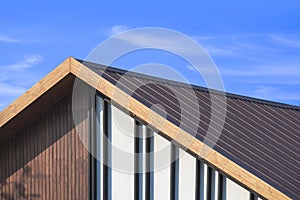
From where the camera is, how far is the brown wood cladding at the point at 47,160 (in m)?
10.2

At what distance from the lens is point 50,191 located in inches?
413

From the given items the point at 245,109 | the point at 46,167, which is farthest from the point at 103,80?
the point at 245,109

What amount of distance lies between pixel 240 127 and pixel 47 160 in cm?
373

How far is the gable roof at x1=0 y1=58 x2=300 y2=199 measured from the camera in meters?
8.00

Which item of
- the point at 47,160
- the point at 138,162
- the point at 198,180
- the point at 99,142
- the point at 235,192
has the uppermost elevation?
the point at 99,142

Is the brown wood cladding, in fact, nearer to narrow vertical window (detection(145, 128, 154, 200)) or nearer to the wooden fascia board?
the wooden fascia board

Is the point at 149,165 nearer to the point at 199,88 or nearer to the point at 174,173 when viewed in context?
the point at 174,173

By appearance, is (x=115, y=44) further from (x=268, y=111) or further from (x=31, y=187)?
(x=268, y=111)

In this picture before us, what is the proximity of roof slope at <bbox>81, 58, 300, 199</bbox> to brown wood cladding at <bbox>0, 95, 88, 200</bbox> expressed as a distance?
1372 mm

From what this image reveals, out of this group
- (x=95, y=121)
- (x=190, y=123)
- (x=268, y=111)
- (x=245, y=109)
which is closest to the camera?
(x=190, y=123)

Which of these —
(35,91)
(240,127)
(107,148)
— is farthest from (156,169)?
(35,91)

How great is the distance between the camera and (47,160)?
10.5 meters

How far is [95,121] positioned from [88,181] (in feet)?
3.60

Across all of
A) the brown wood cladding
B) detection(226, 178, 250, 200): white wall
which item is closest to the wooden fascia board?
the brown wood cladding
